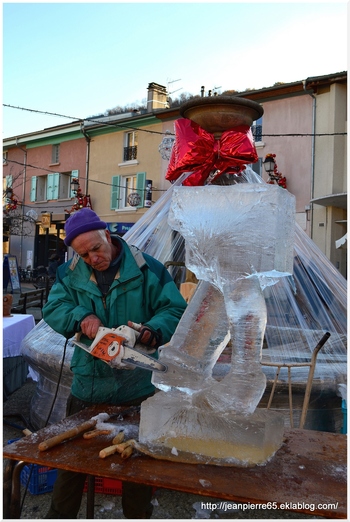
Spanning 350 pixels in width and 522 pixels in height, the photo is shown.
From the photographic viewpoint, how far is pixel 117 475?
141 centimetres

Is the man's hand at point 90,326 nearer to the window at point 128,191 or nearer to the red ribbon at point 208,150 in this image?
the red ribbon at point 208,150

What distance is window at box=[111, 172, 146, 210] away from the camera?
47.9ft

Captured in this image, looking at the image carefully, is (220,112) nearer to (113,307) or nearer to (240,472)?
(113,307)

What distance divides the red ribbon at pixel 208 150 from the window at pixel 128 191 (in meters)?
12.6

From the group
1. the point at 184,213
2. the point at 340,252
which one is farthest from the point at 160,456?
the point at 340,252

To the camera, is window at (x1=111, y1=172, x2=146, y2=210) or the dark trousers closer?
the dark trousers

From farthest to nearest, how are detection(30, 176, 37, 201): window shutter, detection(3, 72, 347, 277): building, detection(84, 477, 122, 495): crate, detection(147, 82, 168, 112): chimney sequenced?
detection(30, 176, 37, 201): window shutter → detection(147, 82, 168, 112): chimney → detection(3, 72, 347, 277): building → detection(84, 477, 122, 495): crate

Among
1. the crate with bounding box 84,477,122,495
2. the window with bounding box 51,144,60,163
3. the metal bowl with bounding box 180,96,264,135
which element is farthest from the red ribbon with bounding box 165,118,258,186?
the window with bounding box 51,144,60,163

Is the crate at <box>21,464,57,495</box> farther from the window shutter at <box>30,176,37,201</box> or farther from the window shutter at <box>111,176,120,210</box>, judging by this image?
the window shutter at <box>30,176,37,201</box>

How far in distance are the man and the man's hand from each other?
1cm

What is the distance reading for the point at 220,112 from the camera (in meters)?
1.86

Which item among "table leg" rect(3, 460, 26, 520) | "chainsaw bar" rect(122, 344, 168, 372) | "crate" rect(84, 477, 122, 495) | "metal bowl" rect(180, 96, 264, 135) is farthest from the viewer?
"crate" rect(84, 477, 122, 495)

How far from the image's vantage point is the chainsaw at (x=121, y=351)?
1673 millimetres

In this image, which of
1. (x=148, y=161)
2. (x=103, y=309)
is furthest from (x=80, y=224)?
(x=148, y=161)
